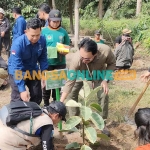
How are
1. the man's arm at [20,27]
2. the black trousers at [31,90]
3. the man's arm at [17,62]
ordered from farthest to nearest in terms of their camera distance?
the man's arm at [20,27] < the black trousers at [31,90] < the man's arm at [17,62]

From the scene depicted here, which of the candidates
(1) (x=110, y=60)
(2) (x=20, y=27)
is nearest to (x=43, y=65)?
(1) (x=110, y=60)

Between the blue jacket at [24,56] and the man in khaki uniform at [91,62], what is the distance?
47cm

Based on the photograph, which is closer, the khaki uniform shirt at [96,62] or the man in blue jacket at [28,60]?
the man in blue jacket at [28,60]

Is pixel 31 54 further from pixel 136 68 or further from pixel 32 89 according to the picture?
pixel 136 68

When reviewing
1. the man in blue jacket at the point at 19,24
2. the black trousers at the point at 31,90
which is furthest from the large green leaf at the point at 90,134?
the man in blue jacket at the point at 19,24

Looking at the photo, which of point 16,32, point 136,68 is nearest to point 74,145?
point 16,32

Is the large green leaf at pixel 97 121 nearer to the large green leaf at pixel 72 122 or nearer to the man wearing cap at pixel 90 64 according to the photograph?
the large green leaf at pixel 72 122

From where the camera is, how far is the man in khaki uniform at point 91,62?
317 centimetres

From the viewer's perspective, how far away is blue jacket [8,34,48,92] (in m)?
→ 3.32

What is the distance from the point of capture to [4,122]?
2.54 metres

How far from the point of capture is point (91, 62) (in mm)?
3602

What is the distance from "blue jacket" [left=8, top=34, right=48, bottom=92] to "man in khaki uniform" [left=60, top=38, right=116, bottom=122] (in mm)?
471

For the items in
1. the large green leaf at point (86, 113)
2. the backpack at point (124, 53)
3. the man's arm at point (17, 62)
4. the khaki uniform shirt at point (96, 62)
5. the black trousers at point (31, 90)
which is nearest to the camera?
the large green leaf at point (86, 113)

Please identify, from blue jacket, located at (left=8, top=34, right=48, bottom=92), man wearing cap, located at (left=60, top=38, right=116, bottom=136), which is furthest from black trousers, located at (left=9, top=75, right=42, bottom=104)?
man wearing cap, located at (left=60, top=38, right=116, bottom=136)
